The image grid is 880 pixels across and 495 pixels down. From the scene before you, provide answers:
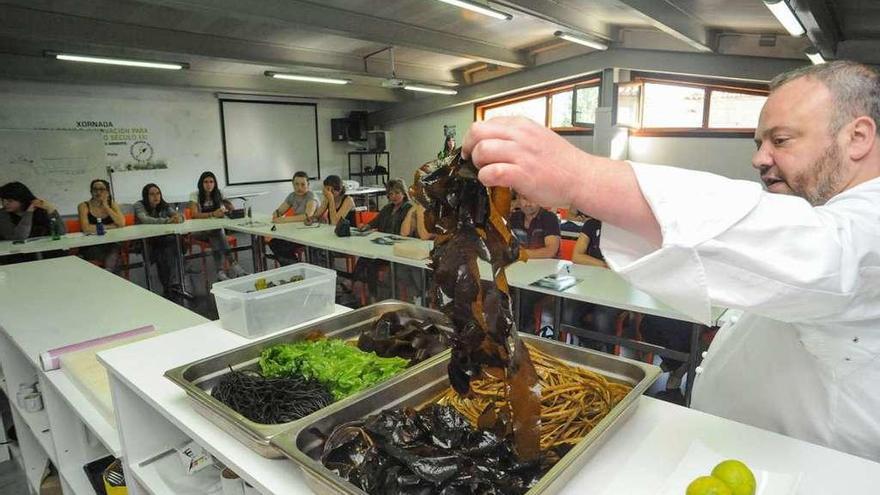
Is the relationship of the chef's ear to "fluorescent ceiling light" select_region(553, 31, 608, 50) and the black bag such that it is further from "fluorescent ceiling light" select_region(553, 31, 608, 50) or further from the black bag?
"fluorescent ceiling light" select_region(553, 31, 608, 50)

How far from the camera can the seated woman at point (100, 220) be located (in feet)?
20.0

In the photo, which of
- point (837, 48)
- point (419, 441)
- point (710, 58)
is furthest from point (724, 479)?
point (710, 58)

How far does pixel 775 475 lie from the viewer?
84 centimetres

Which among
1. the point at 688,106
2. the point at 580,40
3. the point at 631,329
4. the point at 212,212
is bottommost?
the point at 631,329

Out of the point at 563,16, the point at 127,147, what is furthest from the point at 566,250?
the point at 127,147

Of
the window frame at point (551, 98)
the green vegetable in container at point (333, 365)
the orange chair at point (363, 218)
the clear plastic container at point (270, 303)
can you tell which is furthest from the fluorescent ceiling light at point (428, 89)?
the green vegetable in container at point (333, 365)

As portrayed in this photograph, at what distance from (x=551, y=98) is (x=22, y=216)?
353 inches

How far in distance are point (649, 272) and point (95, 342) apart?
2318 mm

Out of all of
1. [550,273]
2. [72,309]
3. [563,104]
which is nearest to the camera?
[72,309]

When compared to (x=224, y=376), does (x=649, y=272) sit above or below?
above

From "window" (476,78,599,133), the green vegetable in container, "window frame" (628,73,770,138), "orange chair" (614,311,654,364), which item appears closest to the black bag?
"orange chair" (614,311,654,364)

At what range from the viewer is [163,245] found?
6.52 m

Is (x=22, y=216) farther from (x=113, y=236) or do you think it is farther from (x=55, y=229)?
(x=113, y=236)

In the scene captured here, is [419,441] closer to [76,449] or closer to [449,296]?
[449,296]
